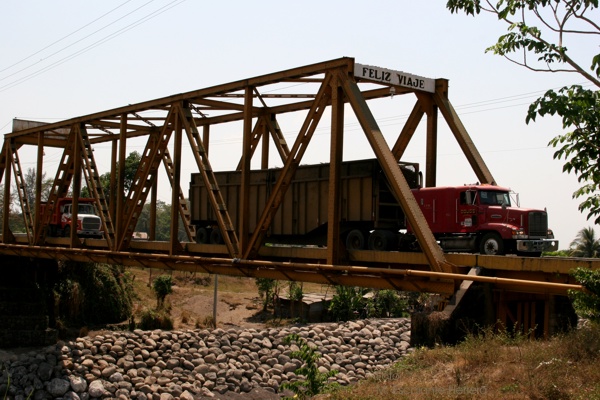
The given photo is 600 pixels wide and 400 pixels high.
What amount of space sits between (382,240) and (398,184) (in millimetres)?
4174

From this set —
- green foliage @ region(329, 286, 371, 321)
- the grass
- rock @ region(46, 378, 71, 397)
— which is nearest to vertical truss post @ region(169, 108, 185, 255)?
rock @ region(46, 378, 71, 397)

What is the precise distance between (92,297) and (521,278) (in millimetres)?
34738

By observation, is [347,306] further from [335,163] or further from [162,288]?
[335,163]

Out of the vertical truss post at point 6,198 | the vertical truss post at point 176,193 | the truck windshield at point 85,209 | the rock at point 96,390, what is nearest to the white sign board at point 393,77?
the vertical truss post at point 176,193

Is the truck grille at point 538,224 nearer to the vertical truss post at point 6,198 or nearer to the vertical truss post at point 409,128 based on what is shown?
Result: the vertical truss post at point 409,128

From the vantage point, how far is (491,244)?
59.0 ft

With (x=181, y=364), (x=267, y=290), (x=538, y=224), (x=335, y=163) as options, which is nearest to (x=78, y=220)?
(x=181, y=364)

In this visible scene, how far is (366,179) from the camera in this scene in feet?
64.5

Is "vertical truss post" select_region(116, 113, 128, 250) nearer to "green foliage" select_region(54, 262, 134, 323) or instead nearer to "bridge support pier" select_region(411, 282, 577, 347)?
"bridge support pier" select_region(411, 282, 577, 347)

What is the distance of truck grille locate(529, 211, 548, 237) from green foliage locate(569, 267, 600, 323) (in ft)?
19.2

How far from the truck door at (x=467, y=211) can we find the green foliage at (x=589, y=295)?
645 cm

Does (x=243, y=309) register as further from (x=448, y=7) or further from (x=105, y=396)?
(x=448, y=7)

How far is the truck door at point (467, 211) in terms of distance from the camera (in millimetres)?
18719

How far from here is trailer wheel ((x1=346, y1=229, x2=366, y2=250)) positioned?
19344mm
